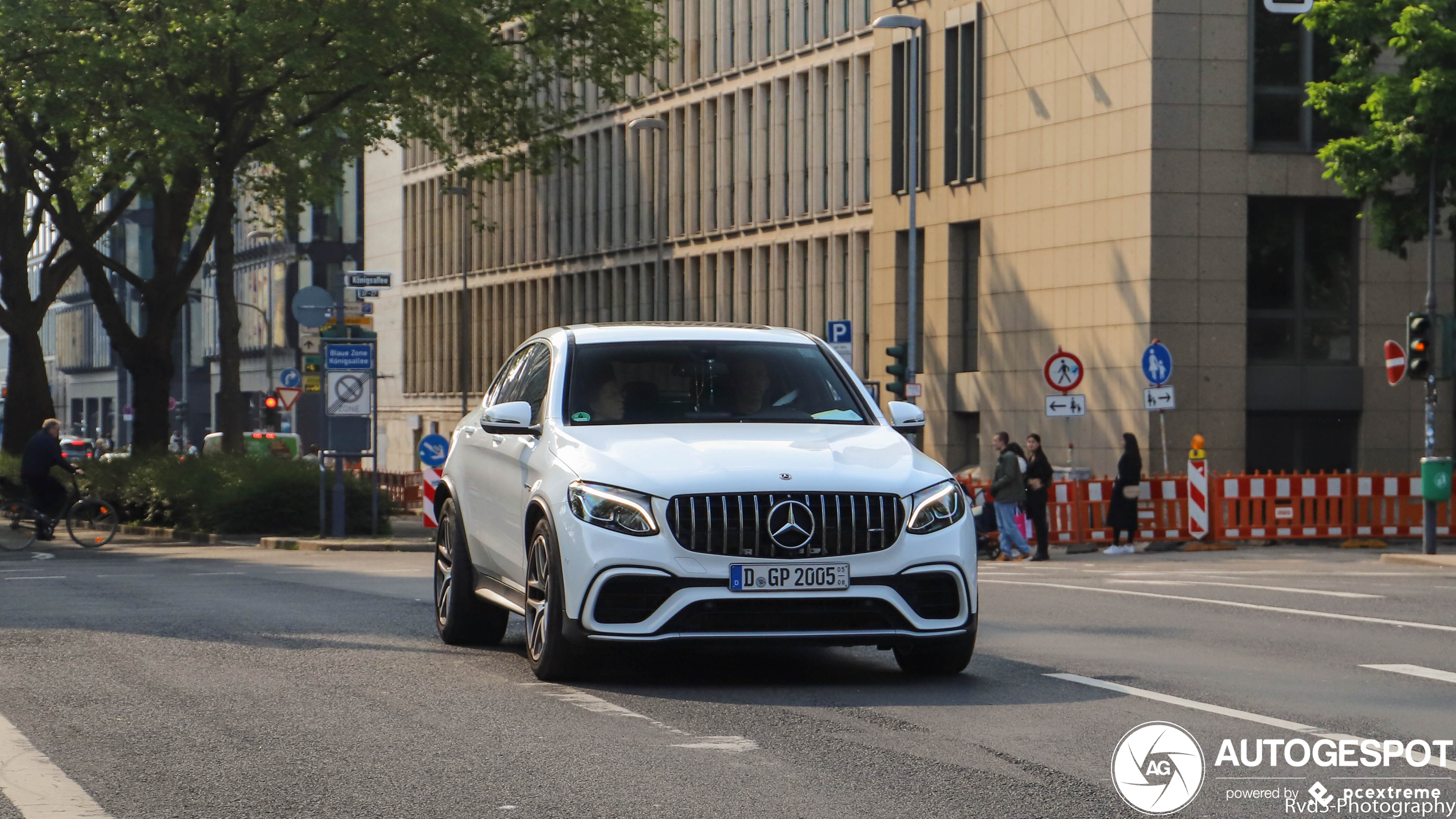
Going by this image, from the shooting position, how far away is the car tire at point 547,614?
995cm

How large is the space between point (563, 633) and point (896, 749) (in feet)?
7.56

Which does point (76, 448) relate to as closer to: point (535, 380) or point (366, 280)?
point (366, 280)

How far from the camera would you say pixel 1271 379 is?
39.5 metres

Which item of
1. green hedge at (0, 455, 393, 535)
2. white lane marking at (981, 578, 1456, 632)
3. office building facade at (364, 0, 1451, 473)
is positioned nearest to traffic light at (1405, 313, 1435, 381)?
white lane marking at (981, 578, 1456, 632)

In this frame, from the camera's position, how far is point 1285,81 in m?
39.3

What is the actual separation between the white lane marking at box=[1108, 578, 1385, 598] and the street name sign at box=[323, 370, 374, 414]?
12.8 m

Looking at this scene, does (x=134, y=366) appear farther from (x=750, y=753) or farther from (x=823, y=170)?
(x=750, y=753)

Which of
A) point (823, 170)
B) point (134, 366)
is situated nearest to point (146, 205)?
point (823, 170)

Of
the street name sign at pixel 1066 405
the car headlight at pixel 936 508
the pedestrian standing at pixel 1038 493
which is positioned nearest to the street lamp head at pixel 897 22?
the street name sign at pixel 1066 405

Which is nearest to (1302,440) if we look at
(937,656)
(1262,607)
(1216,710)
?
(1262,607)

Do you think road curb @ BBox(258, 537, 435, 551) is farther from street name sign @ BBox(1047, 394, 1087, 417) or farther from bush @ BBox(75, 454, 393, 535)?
street name sign @ BBox(1047, 394, 1087, 417)

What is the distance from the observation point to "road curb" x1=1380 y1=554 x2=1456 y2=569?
24.6 meters

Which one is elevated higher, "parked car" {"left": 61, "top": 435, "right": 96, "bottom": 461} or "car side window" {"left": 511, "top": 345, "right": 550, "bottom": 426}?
"car side window" {"left": 511, "top": 345, "right": 550, "bottom": 426}

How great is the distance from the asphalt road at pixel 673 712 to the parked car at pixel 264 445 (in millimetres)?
20382
